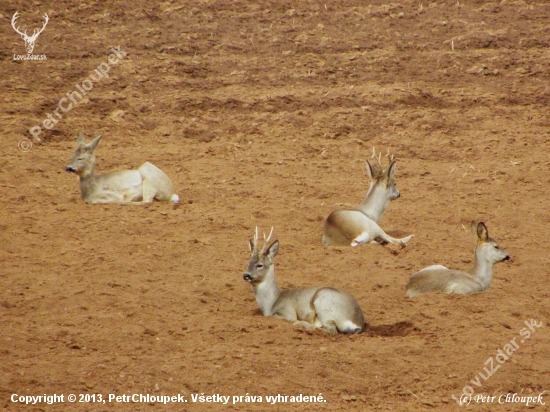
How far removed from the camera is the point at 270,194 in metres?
13.0

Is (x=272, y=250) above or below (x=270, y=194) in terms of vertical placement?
below

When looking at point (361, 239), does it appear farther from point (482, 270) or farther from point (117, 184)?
point (117, 184)

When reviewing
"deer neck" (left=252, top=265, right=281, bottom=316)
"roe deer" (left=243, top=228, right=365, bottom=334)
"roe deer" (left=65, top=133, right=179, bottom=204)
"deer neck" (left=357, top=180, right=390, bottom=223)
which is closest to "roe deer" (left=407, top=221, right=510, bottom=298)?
"roe deer" (left=243, top=228, right=365, bottom=334)

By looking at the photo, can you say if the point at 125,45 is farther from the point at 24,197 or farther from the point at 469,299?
the point at 469,299

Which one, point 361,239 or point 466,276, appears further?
point 361,239

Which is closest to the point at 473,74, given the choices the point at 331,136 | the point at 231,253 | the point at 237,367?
the point at 331,136

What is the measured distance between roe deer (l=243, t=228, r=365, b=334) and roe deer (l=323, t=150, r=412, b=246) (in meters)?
2.00

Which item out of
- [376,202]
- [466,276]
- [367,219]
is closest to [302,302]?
[466,276]

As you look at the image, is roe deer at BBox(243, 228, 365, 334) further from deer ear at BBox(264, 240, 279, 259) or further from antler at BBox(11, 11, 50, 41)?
antler at BBox(11, 11, 50, 41)

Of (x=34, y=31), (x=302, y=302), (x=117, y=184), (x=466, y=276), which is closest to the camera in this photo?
(x=302, y=302)

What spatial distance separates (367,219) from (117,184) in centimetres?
392

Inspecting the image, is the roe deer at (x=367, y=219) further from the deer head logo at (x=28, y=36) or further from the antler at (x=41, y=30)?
the antler at (x=41, y=30)

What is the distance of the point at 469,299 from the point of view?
9.12 meters

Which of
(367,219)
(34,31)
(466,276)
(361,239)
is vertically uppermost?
(34,31)
